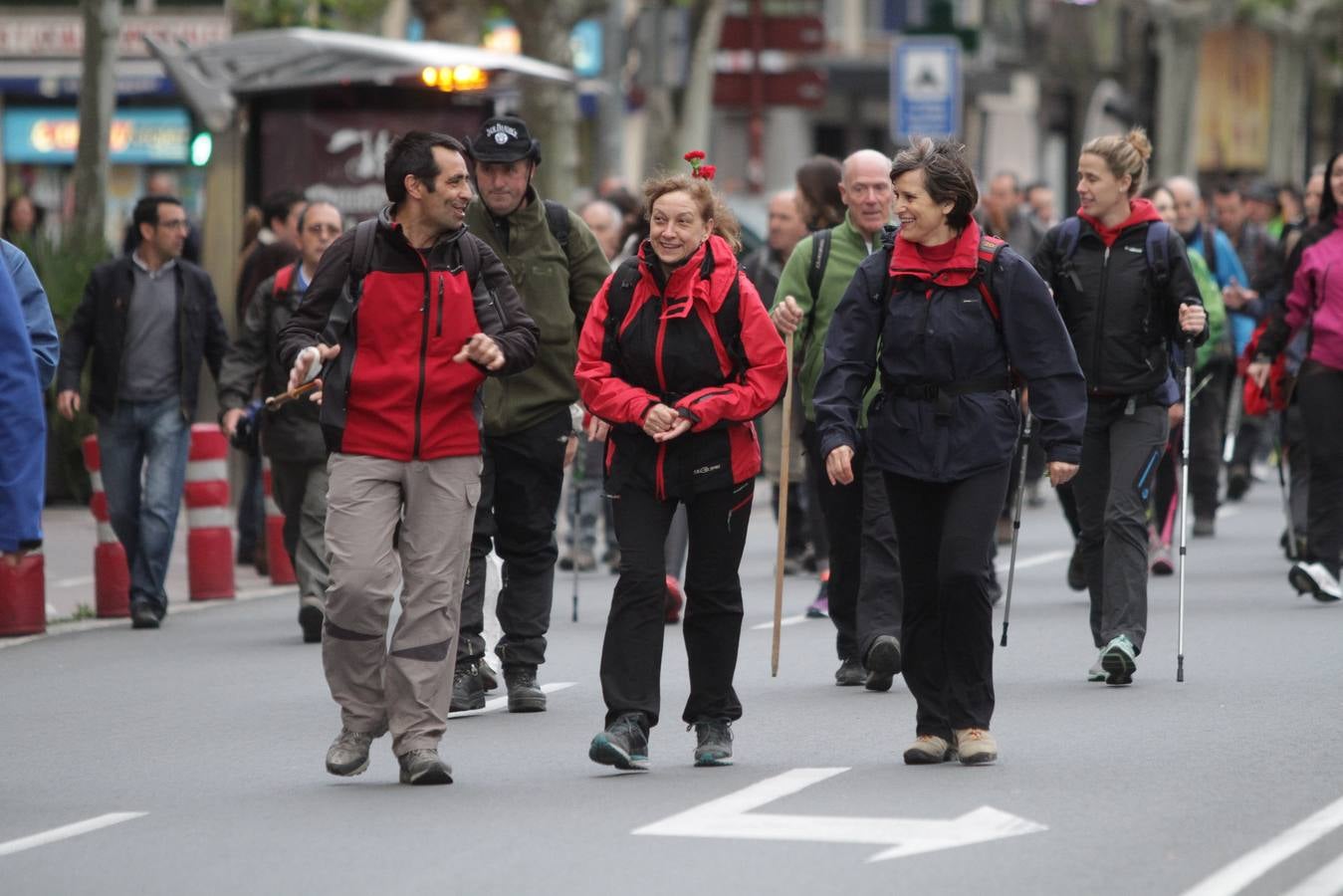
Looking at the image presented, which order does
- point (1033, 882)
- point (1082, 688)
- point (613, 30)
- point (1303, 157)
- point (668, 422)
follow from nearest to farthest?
point (1033, 882) < point (668, 422) < point (1082, 688) < point (613, 30) < point (1303, 157)

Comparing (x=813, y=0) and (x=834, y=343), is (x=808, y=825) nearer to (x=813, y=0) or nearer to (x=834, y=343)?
(x=834, y=343)

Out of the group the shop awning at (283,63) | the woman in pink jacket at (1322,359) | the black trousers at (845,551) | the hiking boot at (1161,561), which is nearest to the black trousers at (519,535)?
the black trousers at (845,551)

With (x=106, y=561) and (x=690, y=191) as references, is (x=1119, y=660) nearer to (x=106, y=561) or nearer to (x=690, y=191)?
(x=690, y=191)

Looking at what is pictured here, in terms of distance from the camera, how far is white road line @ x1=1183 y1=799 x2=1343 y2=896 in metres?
6.79

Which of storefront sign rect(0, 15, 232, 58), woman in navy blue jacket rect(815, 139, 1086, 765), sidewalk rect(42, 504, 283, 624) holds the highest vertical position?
storefront sign rect(0, 15, 232, 58)

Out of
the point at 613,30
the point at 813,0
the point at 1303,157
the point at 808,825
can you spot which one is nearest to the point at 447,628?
the point at 808,825

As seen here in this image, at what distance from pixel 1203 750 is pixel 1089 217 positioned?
273 centimetres

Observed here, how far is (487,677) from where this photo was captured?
10.4 m

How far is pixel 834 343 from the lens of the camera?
8.73 metres

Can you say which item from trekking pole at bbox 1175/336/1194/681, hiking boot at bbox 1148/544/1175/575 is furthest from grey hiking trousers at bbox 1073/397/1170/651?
hiking boot at bbox 1148/544/1175/575

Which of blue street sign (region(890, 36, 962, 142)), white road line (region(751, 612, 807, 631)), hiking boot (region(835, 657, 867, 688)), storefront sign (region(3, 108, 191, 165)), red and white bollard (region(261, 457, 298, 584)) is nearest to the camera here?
hiking boot (region(835, 657, 867, 688))

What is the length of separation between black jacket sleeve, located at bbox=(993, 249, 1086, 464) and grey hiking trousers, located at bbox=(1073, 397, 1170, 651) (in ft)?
6.68

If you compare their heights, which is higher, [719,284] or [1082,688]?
[719,284]

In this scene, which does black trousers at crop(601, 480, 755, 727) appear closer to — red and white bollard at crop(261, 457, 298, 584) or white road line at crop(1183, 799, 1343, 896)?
white road line at crop(1183, 799, 1343, 896)
